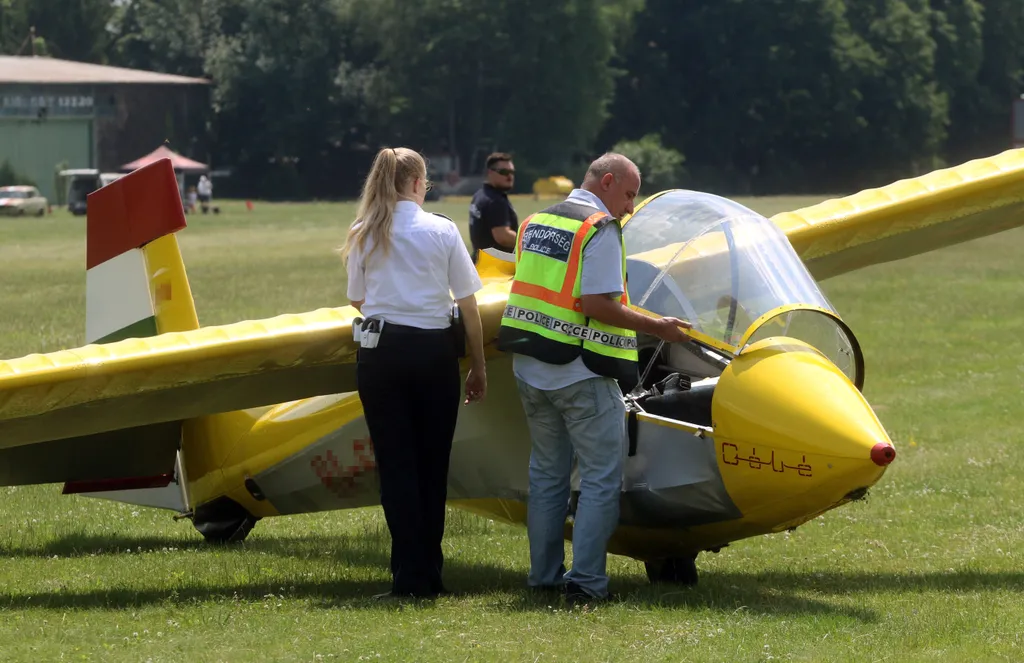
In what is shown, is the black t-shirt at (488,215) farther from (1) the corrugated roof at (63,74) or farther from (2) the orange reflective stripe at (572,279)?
(1) the corrugated roof at (63,74)

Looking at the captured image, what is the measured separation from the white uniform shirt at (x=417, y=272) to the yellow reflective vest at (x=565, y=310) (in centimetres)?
31

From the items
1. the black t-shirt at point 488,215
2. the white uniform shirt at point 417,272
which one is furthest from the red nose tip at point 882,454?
the black t-shirt at point 488,215

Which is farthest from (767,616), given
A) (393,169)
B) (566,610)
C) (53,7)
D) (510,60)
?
(53,7)

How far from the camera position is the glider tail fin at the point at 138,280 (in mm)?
8828

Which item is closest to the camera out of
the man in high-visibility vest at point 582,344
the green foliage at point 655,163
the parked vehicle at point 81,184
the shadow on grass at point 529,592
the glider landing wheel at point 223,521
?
the man in high-visibility vest at point 582,344

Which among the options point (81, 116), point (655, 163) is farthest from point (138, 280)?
point (655, 163)

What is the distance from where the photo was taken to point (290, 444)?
843cm

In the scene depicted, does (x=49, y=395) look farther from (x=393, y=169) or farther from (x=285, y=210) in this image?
(x=285, y=210)

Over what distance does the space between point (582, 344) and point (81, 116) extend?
270 feet

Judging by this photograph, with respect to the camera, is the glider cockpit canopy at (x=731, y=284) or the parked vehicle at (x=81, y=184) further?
the parked vehicle at (x=81, y=184)

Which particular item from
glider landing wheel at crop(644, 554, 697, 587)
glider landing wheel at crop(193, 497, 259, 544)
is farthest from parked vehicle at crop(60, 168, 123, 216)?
glider landing wheel at crop(644, 554, 697, 587)

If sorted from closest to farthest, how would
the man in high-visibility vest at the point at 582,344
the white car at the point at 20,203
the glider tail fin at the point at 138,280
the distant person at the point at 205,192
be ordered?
the man in high-visibility vest at the point at 582,344
the glider tail fin at the point at 138,280
the white car at the point at 20,203
the distant person at the point at 205,192

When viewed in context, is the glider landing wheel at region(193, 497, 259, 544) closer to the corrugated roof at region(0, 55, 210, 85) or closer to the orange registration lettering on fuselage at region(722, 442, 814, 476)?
the orange registration lettering on fuselage at region(722, 442, 814, 476)

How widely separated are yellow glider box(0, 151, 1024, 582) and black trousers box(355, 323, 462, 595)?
548 mm
